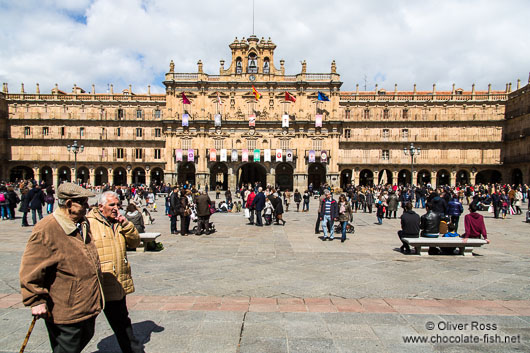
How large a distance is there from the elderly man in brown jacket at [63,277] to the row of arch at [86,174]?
147ft

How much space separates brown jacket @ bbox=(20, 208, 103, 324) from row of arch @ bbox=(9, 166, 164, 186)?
44.9 metres

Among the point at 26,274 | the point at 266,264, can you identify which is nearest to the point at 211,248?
the point at 266,264

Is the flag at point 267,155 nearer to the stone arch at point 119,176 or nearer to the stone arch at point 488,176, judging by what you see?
the stone arch at point 119,176

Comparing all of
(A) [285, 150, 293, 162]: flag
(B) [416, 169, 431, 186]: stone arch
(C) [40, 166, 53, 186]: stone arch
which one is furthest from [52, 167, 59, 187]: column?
(B) [416, 169, 431, 186]: stone arch

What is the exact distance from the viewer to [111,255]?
11.1ft

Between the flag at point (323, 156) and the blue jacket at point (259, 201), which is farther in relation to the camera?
the flag at point (323, 156)

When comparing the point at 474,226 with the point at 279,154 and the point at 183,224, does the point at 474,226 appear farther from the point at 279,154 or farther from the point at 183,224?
the point at 279,154

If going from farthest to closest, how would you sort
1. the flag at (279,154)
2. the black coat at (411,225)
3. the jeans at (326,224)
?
the flag at (279,154)
the jeans at (326,224)
the black coat at (411,225)

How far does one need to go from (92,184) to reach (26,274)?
47.3m

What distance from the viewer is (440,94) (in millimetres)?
45562

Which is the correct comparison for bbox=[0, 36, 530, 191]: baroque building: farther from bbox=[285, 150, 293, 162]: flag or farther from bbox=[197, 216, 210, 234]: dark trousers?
bbox=[197, 216, 210, 234]: dark trousers

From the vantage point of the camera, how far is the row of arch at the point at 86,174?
46125mm

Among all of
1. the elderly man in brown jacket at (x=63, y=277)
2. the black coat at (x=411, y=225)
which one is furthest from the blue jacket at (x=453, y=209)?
the elderly man in brown jacket at (x=63, y=277)

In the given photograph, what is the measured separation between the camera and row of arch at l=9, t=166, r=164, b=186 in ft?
151
